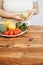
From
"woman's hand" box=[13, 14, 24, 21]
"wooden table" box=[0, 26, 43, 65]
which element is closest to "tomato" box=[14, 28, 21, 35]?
"wooden table" box=[0, 26, 43, 65]

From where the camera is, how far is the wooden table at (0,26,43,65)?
42.1 inches

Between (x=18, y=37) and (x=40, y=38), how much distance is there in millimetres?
170

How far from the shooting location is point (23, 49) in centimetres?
120

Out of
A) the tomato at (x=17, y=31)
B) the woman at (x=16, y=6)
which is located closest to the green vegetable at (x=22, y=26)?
the tomato at (x=17, y=31)

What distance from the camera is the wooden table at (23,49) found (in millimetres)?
1069

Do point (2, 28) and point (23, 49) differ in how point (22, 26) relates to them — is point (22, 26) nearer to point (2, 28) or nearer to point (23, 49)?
point (2, 28)

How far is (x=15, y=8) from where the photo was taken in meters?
1.86

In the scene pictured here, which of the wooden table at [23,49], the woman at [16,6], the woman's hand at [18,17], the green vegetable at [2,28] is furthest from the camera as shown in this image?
the woman at [16,6]

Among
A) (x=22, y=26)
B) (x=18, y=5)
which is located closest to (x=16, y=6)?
(x=18, y=5)

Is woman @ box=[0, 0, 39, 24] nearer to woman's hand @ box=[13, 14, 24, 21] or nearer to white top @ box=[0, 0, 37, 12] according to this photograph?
white top @ box=[0, 0, 37, 12]

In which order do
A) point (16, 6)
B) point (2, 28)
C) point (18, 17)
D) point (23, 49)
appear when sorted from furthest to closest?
point (16, 6)
point (18, 17)
point (2, 28)
point (23, 49)

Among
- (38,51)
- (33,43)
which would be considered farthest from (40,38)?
(38,51)

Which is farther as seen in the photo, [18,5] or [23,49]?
[18,5]

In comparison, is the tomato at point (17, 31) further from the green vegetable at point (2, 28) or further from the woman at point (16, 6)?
the woman at point (16, 6)
